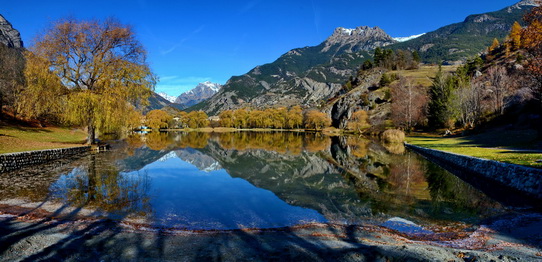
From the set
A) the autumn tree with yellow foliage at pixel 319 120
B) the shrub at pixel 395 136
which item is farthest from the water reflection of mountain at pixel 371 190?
the autumn tree with yellow foliage at pixel 319 120

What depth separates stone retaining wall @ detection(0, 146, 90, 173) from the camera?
738 inches

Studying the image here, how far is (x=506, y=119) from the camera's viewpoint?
49.4 meters

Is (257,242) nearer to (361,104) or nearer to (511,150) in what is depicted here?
(511,150)

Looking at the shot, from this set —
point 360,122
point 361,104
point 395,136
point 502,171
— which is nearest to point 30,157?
point 502,171

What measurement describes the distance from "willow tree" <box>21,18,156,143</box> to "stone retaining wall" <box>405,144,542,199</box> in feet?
111

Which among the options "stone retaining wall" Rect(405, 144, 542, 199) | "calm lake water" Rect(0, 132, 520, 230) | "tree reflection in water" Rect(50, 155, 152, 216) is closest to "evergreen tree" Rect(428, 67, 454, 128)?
"stone retaining wall" Rect(405, 144, 542, 199)

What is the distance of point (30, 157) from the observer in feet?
70.3

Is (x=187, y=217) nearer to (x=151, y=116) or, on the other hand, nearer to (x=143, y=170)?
(x=143, y=170)

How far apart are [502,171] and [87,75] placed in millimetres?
38362

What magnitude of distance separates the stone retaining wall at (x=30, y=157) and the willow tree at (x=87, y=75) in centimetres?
387

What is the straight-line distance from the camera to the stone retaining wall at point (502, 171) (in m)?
13.4

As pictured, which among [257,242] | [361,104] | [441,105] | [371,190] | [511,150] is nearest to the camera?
[257,242]

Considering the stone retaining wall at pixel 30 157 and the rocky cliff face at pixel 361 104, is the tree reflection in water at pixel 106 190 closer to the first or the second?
the stone retaining wall at pixel 30 157

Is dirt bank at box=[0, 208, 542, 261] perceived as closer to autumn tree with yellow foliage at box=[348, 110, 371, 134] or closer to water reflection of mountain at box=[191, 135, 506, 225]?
water reflection of mountain at box=[191, 135, 506, 225]
